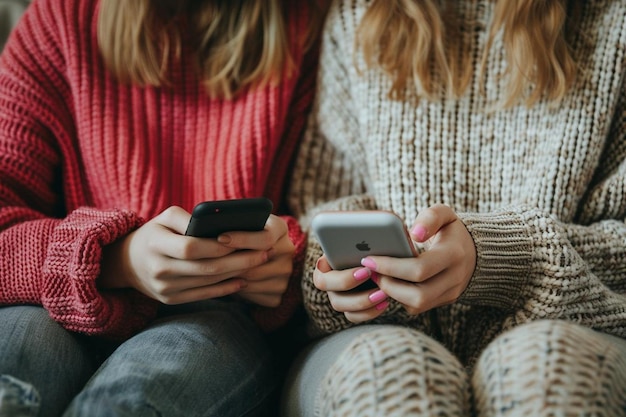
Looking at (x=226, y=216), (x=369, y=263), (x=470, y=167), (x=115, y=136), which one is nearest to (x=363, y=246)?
(x=369, y=263)

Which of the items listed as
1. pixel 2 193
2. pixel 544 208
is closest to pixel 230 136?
pixel 2 193

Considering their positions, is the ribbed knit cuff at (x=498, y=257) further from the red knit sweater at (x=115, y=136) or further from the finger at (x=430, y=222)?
the red knit sweater at (x=115, y=136)

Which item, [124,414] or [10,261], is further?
[10,261]

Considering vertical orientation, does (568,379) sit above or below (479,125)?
below

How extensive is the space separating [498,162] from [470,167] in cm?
4

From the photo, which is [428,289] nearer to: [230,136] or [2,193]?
[230,136]

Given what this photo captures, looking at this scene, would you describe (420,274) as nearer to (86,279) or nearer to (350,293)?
(350,293)

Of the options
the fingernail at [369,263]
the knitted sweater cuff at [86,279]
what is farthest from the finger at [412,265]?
the knitted sweater cuff at [86,279]

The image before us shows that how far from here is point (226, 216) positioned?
0.71m

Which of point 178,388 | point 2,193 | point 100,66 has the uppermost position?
point 100,66

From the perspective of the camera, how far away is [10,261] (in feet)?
2.74

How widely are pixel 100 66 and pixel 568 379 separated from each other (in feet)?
2.46

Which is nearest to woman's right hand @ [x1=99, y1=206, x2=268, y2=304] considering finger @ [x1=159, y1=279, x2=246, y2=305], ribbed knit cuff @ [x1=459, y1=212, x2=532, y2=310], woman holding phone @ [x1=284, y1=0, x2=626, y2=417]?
finger @ [x1=159, y1=279, x2=246, y2=305]

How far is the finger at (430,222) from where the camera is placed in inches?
27.1
